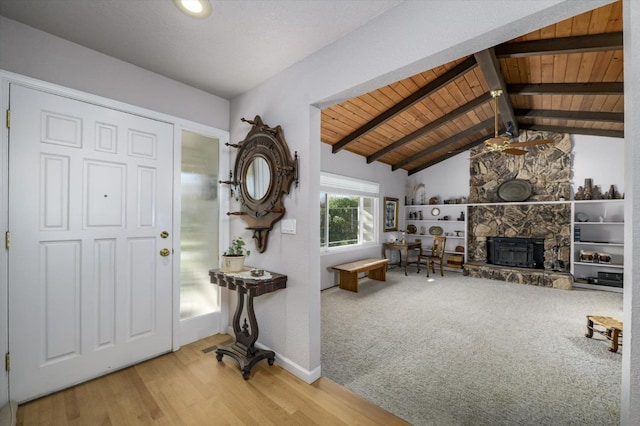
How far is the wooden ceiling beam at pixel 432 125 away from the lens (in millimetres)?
4105

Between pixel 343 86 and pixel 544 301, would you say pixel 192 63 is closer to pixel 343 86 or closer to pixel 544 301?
pixel 343 86

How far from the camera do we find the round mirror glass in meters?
2.35

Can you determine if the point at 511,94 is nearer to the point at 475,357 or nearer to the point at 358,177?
the point at 358,177

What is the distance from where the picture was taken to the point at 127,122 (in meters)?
2.18

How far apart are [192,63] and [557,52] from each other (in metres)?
3.61

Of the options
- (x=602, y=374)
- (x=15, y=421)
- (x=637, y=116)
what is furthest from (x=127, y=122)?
(x=602, y=374)

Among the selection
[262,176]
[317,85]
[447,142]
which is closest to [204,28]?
[317,85]

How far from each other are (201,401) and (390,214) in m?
5.81

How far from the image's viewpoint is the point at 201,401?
1.78 metres

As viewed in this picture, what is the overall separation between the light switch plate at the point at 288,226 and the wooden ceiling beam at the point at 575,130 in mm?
6134

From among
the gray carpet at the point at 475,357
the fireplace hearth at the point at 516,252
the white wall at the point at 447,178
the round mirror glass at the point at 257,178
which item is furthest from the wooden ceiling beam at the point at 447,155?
the round mirror glass at the point at 257,178

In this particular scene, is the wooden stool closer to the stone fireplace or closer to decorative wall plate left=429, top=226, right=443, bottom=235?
the stone fireplace

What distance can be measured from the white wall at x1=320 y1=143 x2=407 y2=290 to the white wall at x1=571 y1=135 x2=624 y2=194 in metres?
3.60

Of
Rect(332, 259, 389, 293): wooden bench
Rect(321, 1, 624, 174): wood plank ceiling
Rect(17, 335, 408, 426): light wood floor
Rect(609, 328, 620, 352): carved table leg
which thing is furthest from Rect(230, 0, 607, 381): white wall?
Rect(609, 328, 620, 352): carved table leg
